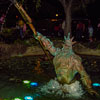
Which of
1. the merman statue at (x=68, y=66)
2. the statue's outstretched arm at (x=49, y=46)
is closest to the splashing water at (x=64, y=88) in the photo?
the merman statue at (x=68, y=66)

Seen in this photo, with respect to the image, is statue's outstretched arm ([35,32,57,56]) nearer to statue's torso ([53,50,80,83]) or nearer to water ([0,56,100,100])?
statue's torso ([53,50,80,83])

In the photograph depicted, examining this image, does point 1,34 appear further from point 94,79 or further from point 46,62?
point 94,79

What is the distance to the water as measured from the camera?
5.48m

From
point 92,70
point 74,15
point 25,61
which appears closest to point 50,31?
point 74,15

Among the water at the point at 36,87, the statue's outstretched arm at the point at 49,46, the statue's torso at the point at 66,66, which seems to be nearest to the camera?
the statue's torso at the point at 66,66

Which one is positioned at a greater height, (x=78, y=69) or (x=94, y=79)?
(x=78, y=69)

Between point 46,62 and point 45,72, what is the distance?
187 centimetres

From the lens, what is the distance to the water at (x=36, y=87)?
5.48 meters

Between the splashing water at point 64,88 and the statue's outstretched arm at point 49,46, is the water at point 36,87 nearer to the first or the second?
the splashing water at point 64,88

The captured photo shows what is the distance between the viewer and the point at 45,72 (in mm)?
8039

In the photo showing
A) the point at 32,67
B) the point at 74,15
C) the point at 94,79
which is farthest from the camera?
the point at 74,15

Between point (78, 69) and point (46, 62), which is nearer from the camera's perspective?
point (78, 69)

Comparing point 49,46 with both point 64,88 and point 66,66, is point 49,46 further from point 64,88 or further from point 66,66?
point 64,88

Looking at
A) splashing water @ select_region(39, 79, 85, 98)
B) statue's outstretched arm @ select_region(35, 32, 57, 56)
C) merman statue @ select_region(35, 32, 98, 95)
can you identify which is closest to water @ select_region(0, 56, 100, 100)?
splashing water @ select_region(39, 79, 85, 98)
